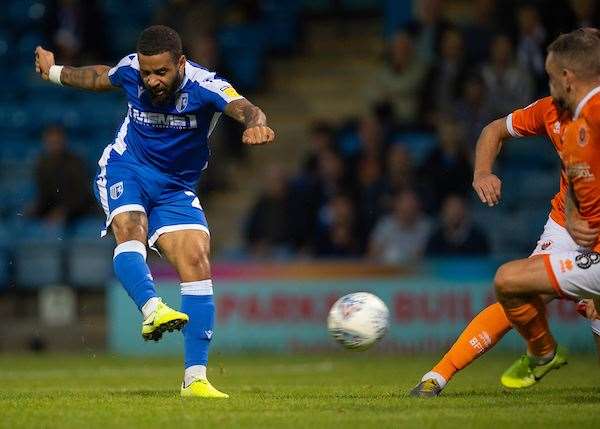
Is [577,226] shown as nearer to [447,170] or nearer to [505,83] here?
[447,170]

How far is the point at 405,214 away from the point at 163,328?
7.27 metres

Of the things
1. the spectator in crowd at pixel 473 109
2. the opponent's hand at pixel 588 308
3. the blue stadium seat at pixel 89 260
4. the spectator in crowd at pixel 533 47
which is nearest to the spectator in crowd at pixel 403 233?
the spectator in crowd at pixel 473 109

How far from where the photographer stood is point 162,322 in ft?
23.4

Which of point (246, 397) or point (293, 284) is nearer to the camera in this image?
point (246, 397)

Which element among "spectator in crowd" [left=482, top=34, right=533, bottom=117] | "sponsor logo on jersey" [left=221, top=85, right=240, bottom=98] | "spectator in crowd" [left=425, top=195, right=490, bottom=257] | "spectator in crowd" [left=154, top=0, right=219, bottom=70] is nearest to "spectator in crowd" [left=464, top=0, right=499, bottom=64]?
"spectator in crowd" [left=482, top=34, right=533, bottom=117]

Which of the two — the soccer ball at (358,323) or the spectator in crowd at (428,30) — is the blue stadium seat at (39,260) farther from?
the soccer ball at (358,323)

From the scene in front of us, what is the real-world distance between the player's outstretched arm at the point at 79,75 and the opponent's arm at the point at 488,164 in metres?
2.43

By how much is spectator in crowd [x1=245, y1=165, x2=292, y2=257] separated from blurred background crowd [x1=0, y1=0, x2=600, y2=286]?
0.06 ft

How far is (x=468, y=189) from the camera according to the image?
47.5 ft

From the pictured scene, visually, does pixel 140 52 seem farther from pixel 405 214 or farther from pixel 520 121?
pixel 405 214

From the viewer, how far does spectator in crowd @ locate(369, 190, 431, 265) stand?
46.4 ft

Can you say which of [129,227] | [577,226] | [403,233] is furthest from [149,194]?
[403,233]

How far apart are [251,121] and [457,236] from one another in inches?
258

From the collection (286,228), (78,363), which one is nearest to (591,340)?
(286,228)
